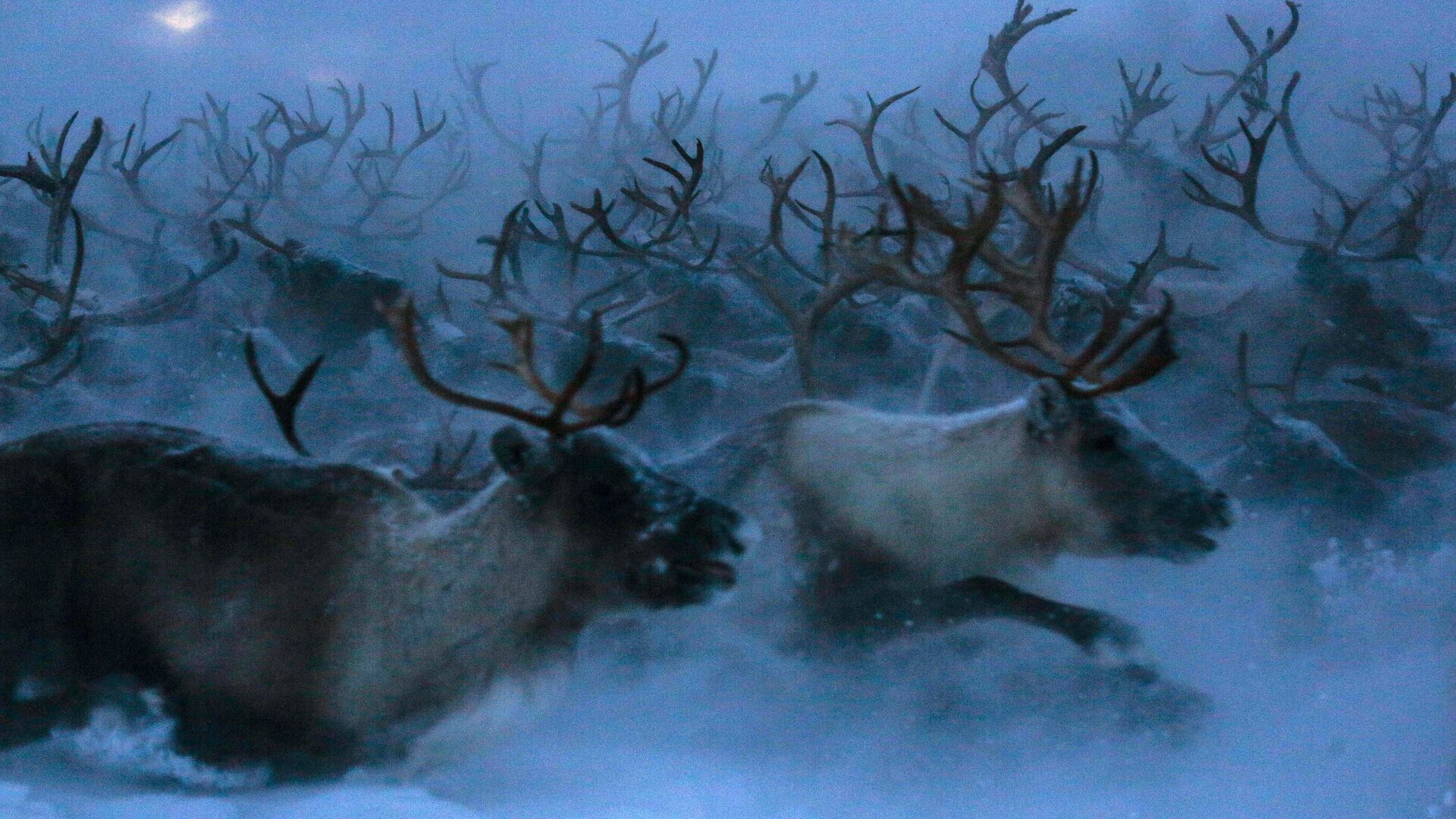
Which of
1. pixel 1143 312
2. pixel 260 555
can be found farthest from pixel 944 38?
pixel 260 555

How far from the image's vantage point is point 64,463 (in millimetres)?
1676

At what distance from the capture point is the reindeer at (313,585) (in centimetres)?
160

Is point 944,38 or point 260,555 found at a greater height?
point 944,38

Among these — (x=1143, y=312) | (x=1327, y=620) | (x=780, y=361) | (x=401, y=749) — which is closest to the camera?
(x=401, y=749)

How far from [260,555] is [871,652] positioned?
1.09 meters

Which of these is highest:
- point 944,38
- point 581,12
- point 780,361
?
point 581,12

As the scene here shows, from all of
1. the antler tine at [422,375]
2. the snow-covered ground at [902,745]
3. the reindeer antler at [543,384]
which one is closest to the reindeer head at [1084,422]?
the snow-covered ground at [902,745]

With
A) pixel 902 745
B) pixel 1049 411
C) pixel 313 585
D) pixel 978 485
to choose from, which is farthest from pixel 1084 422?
pixel 313 585

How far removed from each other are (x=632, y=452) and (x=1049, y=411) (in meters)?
0.77

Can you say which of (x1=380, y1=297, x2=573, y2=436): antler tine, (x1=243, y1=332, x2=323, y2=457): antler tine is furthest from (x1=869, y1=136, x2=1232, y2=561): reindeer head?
(x1=243, y1=332, x2=323, y2=457): antler tine

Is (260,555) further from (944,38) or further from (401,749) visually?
(944,38)

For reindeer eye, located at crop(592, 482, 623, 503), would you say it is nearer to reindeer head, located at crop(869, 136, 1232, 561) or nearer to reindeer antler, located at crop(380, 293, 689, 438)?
reindeer antler, located at crop(380, 293, 689, 438)

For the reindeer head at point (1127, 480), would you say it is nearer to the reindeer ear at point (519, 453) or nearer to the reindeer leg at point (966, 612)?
the reindeer leg at point (966, 612)

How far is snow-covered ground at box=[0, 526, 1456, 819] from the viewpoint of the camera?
5.26 feet
